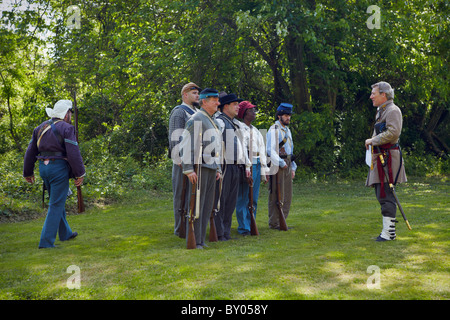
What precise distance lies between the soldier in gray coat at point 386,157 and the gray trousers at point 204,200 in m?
2.22

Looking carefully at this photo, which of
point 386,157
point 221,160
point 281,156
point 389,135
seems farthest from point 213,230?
point 389,135

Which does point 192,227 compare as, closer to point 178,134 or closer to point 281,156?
point 178,134

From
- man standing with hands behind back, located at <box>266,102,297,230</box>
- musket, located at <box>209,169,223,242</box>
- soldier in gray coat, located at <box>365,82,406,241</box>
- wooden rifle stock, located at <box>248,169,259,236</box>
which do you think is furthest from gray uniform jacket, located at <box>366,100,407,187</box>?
musket, located at <box>209,169,223,242</box>

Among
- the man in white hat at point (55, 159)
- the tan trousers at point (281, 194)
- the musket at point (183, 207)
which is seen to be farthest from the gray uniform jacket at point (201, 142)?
the tan trousers at point (281, 194)

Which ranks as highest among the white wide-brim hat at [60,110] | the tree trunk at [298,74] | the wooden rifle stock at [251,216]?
the tree trunk at [298,74]

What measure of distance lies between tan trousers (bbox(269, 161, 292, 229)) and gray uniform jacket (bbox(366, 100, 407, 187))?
1.56 metres

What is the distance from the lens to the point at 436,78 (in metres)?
17.1

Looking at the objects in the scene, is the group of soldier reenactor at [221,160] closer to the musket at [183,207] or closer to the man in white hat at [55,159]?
the musket at [183,207]

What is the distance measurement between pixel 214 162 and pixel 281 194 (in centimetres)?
195

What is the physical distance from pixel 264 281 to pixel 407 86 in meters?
14.1

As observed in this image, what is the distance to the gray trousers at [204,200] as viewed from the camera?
6.88 metres

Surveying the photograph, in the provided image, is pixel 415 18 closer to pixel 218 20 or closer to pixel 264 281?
pixel 218 20

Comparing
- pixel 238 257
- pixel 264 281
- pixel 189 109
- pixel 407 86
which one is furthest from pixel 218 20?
pixel 264 281

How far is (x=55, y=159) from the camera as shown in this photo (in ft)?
23.4
